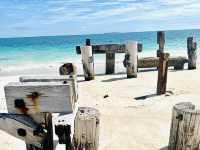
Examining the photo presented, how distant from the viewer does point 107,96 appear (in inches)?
366

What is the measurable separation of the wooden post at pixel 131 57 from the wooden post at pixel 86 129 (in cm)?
759

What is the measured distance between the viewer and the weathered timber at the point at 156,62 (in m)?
13.7

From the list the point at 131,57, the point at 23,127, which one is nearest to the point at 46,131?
the point at 23,127

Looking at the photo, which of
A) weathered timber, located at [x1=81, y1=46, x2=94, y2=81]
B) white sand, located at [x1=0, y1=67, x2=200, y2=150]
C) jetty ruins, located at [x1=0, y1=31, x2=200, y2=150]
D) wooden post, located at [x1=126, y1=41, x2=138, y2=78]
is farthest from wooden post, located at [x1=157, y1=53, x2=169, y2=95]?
jetty ruins, located at [x1=0, y1=31, x2=200, y2=150]

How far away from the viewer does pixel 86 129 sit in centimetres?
412

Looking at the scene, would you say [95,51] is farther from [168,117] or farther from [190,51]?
[168,117]

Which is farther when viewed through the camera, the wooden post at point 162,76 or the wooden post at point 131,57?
the wooden post at point 131,57

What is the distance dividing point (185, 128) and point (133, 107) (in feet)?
11.3

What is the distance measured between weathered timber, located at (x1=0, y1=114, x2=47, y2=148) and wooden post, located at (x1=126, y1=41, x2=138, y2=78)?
874cm

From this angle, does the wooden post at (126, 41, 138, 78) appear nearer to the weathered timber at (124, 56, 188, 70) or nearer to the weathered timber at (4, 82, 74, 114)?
the weathered timber at (124, 56, 188, 70)

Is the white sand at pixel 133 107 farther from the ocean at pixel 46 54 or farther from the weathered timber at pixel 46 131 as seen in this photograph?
the ocean at pixel 46 54

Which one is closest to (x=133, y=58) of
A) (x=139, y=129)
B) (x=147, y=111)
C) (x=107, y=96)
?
(x=107, y=96)

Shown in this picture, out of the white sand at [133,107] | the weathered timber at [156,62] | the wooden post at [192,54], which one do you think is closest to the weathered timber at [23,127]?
the white sand at [133,107]

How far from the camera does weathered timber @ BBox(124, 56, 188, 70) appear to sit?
13.7 metres
